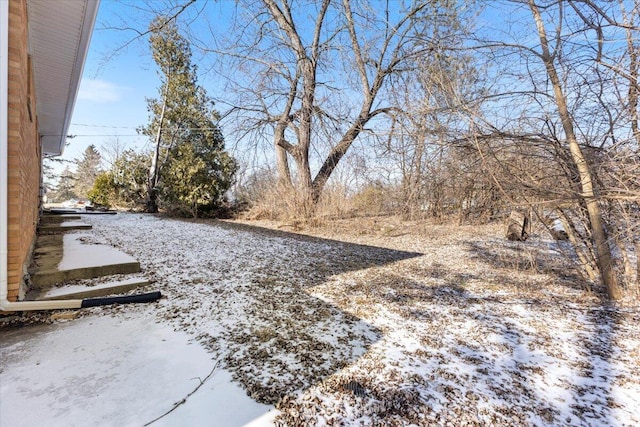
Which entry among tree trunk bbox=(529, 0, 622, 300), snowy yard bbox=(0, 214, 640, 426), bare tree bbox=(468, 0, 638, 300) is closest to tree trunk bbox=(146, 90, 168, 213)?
snowy yard bbox=(0, 214, 640, 426)

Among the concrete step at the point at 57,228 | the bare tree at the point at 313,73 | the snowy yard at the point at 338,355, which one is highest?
the bare tree at the point at 313,73

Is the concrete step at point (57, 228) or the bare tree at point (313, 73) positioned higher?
the bare tree at point (313, 73)

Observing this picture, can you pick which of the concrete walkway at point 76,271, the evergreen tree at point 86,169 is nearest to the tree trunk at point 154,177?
the concrete walkway at point 76,271

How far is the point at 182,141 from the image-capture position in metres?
13.2

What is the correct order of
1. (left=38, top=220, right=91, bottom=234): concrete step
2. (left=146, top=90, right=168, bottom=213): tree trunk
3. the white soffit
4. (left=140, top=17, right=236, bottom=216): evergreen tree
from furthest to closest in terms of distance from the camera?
1. (left=146, top=90, right=168, bottom=213): tree trunk
2. (left=140, top=17, right=236, bottom=216): evergreen tree
3. (left=38, top=220, right=91, bottom=234): concrete step
4. the white soffit

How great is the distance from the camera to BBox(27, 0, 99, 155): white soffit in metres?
3.06

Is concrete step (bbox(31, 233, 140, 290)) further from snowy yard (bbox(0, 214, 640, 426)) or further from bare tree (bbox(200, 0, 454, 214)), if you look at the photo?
bare tree (bbox(200, 0, 454, 214))

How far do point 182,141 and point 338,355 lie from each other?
13231 mm

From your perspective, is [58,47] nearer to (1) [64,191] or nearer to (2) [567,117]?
(2) [567,117]

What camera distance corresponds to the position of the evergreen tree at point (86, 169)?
100 ft

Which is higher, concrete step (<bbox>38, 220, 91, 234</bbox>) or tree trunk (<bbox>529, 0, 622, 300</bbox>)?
Result: tree trunk (<bbox>529, 0, 622, 300</bbox>)

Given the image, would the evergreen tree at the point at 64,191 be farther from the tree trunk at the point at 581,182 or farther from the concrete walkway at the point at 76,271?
the tree trunk at the point at 581,182

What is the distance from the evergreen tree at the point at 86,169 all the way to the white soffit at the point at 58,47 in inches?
1136

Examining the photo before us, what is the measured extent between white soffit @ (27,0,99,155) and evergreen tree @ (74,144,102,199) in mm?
28857
